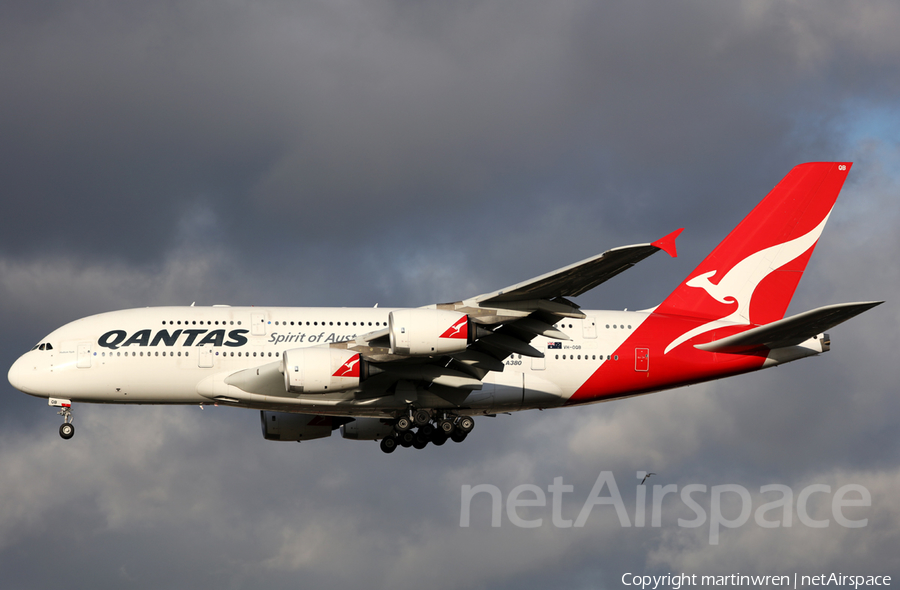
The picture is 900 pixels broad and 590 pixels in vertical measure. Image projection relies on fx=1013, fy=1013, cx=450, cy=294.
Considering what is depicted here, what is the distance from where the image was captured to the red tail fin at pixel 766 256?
38.8m

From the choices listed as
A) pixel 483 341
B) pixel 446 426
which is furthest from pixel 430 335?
pixel 446 426

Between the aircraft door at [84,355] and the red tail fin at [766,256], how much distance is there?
807 inches

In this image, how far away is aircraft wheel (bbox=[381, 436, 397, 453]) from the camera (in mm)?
38031

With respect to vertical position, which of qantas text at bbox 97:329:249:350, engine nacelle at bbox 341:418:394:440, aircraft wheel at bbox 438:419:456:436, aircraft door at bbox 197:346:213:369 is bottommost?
aircraft wheel at bbox 438:419:456:436

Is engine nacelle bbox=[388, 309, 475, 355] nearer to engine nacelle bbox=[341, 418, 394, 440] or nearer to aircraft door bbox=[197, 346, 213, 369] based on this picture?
aircraft door bbox=[197, 346, 213, 369]

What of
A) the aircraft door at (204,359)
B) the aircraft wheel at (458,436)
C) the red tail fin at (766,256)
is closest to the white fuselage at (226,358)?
the aircraft door at (204,359)

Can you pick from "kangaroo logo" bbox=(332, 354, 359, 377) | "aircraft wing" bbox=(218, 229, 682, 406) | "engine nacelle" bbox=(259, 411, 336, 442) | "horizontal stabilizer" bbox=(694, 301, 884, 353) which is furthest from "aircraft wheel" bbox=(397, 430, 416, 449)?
"horizontal stabilizer" bbox=(694, 301, 884, 353)

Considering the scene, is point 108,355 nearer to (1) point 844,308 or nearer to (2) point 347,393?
(2) point 347,393

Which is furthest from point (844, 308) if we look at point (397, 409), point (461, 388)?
point (397, 409)

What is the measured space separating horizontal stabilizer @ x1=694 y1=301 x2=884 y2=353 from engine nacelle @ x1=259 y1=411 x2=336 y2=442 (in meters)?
15.2

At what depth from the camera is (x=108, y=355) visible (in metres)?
34.5

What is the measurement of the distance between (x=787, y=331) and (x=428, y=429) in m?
13.0

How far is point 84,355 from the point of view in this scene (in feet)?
114

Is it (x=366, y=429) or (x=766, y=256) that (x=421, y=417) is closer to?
(x=366, y=429)
